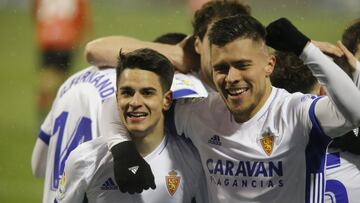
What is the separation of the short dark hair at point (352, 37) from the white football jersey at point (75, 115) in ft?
3.64

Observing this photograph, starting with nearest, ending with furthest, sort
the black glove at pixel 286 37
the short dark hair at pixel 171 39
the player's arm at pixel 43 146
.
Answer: the black glove at pixel 286 37
the short dark hair at pixel 171 39
the player's arm at pixel 43 146

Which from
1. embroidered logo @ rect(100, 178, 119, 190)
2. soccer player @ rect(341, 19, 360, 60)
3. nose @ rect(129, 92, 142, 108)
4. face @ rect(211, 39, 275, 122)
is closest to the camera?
face @ rect(211, 39, 275, 122)

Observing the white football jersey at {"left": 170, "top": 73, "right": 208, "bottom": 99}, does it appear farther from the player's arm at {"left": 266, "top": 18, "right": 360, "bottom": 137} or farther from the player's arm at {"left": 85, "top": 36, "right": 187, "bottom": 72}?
the player's arm at {"left": 266, "top": 18, "right": 360, "bottom": 137}

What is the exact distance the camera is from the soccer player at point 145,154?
12.6 ft

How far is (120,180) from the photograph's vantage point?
143 inches

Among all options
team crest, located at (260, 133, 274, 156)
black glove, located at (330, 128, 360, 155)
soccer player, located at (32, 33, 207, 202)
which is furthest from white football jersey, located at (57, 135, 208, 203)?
black glove, located at (330, 128, 360, 155)

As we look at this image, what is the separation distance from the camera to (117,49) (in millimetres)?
4406

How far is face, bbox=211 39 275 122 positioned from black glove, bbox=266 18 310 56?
0.32ft

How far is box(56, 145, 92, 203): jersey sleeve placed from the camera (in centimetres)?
385

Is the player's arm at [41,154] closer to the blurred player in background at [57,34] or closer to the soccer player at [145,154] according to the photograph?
the soccer player at [145,154]

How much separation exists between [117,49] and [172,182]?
83 cm

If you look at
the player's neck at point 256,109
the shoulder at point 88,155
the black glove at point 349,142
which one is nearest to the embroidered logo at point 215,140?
the player's neck at point 256,109

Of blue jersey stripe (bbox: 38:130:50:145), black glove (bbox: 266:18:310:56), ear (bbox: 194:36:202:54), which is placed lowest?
blue jersey stripe (bbox: 38:130:50:145)

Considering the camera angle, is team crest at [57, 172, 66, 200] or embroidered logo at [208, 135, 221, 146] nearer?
embroidered logo at [208, 135, 221, 146]
